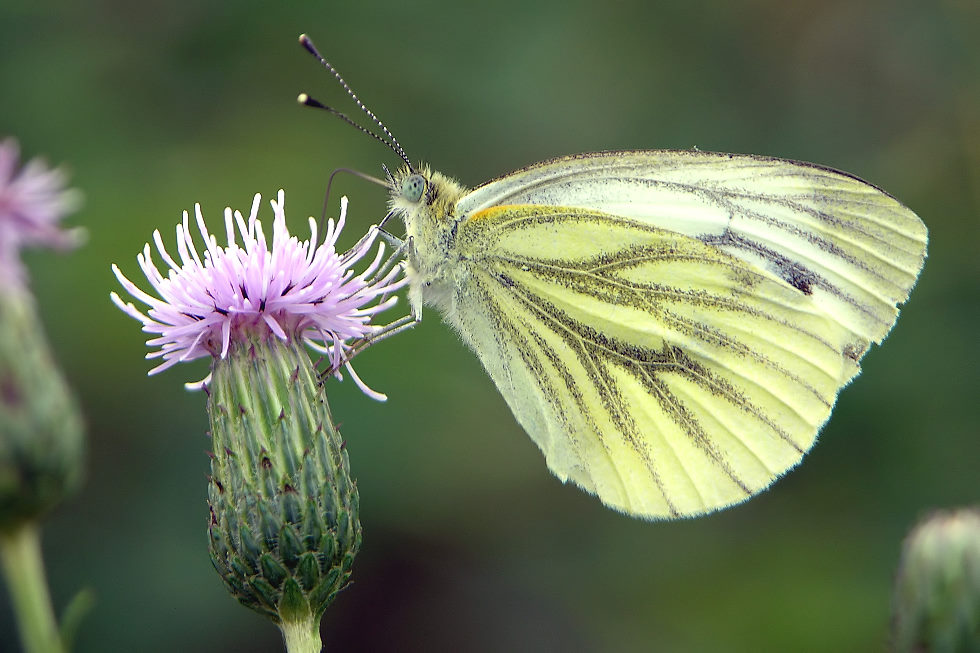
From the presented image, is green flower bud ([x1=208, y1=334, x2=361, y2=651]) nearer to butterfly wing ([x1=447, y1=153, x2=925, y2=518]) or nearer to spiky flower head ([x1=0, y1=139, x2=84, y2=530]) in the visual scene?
spiky flower head ([x1=0, y1=139, x2=84, y2=530])

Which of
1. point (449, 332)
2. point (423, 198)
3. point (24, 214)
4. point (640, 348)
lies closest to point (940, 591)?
point (640, 348)

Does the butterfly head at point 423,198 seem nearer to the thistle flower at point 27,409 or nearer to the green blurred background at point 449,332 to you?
the green blurred background at point 449,332

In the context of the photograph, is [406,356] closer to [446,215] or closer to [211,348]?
[446,215]

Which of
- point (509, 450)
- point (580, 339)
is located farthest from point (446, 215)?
point (509, 450)

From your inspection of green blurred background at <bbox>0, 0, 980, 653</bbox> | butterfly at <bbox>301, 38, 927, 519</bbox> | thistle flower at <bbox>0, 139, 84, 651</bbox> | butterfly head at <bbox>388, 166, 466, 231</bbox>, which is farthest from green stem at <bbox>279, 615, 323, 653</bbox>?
green blurred background at <bbox>0, 0, 980, 653</bbox>

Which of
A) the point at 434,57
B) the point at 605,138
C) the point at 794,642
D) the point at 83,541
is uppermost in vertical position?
the point at 434,57

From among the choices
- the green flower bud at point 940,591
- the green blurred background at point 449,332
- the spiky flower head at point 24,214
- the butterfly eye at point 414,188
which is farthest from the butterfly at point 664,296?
the spiky flower head at point 24,214
